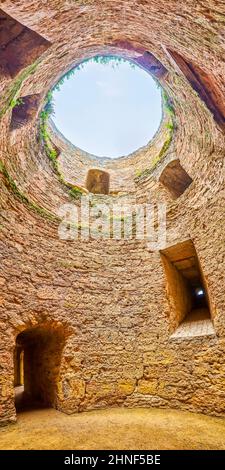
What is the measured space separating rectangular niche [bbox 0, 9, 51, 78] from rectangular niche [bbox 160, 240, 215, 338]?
4.31 metres

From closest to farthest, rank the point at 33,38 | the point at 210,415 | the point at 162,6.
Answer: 1. the point at 162,6
2. the point at 33,38
3. the point at 210,415

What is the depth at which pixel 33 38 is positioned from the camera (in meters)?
3.62

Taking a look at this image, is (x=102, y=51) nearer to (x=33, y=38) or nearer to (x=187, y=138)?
(x=33, y=38)

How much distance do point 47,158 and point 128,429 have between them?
6116 mm

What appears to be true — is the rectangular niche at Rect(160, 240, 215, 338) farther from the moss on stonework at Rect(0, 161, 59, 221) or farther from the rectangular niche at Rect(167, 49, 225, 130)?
the moss on stonework at Rect(0, 161, 59, 221)

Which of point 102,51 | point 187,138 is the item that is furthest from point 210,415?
point 102,51

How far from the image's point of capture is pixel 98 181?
9.39 metres

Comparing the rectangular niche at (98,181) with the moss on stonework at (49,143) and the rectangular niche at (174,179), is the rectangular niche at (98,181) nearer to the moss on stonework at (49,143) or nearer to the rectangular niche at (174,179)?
the moss on stonework at (49,143)

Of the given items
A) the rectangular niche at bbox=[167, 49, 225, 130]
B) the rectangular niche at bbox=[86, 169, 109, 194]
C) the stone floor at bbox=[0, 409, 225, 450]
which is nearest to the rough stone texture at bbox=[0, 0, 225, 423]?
the rectangular niche at bbox=[167, 49, 225, 130]

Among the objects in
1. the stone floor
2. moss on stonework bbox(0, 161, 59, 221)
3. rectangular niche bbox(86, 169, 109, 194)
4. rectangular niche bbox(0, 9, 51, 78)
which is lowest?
the stone floor

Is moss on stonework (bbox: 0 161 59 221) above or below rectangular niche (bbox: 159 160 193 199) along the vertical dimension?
below

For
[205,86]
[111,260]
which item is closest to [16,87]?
[205,86]

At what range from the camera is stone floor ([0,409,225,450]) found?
3303mm

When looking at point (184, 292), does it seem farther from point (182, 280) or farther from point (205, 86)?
point (205, 86)
